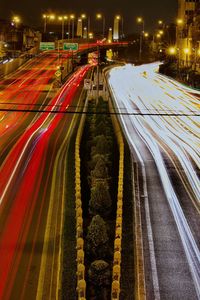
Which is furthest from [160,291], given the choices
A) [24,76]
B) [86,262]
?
[24,76]

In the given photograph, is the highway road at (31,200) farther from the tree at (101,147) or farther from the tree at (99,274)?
the tree at (101,147)

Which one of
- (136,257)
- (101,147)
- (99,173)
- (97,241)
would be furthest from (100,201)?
(101,147)

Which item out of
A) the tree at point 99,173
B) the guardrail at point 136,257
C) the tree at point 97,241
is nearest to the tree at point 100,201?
the guardrail at point 136,257

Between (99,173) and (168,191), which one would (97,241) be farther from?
(168,191)

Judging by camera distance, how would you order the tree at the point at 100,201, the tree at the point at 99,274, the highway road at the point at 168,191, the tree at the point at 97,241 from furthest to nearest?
the tree at the point at 100,201 < the tree at the point at 97,241 < the highway road at the point at 168,191 < the tree at the point at 99,274

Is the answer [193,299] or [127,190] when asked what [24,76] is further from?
[193,299]

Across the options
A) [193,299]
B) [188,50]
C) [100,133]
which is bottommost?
[193,299]

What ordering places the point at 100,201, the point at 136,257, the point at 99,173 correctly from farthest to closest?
the point at 99,173 < the point at 100,201 < the point at 136,257
